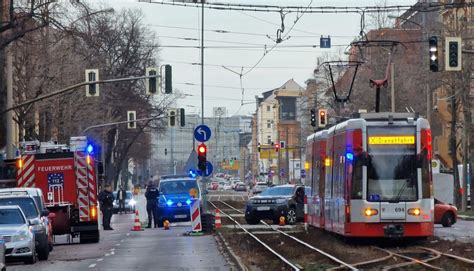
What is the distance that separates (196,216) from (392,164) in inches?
422

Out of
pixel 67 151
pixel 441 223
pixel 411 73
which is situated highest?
pixel 411 73

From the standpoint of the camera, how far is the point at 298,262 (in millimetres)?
23766

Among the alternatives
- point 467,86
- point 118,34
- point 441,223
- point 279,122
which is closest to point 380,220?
point 441,223

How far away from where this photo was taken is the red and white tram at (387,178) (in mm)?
28016

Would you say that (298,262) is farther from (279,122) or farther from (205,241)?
(279,122)

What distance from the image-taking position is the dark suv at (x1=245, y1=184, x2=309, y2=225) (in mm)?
45750

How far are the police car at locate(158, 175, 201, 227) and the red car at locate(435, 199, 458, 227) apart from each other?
9526mm

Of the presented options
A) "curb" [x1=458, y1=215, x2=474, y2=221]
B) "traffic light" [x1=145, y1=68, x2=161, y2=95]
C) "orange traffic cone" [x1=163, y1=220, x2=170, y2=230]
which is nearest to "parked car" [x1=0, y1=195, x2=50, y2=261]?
"traffic light" [x1=145, y1=68, x2=161, y2=95]

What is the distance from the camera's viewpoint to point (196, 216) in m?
37.7

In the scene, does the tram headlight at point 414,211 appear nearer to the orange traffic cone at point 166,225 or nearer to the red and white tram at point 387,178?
the red and white tram at point 387,178

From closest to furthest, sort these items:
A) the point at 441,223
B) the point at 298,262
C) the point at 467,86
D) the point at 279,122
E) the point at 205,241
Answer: the point at 298,262 → the point at 205,241 → the point at 441,223 → the point at 467,86 → the point at 279,122

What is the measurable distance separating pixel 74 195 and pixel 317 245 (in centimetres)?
980

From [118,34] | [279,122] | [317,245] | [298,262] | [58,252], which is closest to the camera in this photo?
[298,262]

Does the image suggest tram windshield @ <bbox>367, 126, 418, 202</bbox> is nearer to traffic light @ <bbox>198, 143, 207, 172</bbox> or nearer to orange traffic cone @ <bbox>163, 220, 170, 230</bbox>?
traffic light @ <bbox>198, 143, 207, 172</bbox>
